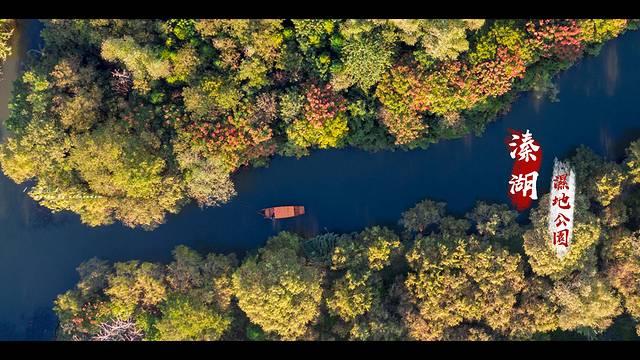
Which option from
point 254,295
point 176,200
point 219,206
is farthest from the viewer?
point 219,206

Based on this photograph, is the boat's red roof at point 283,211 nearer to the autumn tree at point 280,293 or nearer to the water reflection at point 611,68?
the autumn tree at point 280,293

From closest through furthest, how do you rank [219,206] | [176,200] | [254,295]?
[254,295] → [176,200] → [219,206]

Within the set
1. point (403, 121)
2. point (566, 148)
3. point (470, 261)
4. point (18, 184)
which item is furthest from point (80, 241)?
point (566, 148)

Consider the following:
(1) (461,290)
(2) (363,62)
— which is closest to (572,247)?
(1) (461,290)

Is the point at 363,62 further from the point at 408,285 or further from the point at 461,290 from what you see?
the point at 461,290

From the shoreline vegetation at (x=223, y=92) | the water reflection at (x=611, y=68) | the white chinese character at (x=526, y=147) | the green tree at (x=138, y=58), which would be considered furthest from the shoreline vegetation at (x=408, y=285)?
the green tree at (x=138, y=58)

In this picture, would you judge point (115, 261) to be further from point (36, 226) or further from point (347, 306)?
point (347, 306)

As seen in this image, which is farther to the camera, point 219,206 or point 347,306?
point 219,206
